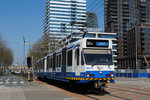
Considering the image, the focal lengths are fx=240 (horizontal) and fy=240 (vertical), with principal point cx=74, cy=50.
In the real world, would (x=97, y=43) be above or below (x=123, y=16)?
below

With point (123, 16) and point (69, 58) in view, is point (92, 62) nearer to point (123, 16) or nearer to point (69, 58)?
point (69, 58)

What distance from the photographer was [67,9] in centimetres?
15800

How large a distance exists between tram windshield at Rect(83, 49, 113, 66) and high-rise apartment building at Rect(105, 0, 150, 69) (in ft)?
356

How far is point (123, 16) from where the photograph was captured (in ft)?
418

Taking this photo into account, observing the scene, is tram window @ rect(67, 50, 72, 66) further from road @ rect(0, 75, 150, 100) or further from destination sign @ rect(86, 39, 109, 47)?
destination sign @ rect(86, 39, 109, 47)

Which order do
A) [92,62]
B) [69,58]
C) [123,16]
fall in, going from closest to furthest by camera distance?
[92,62], [69,58], [123,16]

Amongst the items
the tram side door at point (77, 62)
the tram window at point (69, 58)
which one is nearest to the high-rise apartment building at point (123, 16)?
the tram window at point (69, 58)

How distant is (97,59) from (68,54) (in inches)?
124

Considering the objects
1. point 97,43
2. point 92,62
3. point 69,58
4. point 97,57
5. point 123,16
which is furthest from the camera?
point 123,16

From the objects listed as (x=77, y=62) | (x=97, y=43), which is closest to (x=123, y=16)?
(x=97, y=43)

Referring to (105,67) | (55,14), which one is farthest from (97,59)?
(55,14)

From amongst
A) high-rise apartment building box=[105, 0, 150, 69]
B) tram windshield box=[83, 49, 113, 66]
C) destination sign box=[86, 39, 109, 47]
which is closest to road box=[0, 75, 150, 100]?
tram windshield box=[83, 49, 113, 66]

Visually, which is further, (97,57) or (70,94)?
(70,94)

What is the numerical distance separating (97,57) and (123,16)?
117m
